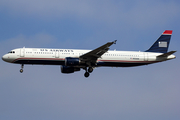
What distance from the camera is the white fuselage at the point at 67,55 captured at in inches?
2013

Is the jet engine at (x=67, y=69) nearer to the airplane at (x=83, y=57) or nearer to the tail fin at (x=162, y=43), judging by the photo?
the airplane at (x=83, y=57)

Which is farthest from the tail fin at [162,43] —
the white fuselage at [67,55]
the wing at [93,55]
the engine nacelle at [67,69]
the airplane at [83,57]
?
the engine nacelle at [67,69]

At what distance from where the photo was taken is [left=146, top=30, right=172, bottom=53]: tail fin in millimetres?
56375

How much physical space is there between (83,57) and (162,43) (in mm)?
14565

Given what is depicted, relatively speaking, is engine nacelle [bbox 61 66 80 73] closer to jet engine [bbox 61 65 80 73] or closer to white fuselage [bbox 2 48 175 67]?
jet engine [bbox 61 65 80 73]

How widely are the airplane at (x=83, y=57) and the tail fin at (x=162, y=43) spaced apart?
93 centimetres

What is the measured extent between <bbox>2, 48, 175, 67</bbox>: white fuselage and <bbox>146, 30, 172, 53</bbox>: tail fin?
2.19 meters

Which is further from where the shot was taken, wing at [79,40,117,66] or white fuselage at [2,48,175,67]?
white fuselage at [2,48,175,67]

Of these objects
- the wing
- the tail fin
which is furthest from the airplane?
the tail fin

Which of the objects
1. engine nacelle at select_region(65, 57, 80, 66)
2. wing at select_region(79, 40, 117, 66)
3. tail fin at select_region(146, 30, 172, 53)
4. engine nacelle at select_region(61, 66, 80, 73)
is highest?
tail fin at select_region(146, 30, 172, 53)

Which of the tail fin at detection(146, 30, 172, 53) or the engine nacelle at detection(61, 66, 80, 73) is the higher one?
the tail fin at detection(146, 30, 172, 53)

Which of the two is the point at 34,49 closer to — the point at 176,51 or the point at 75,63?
the point at 75,63

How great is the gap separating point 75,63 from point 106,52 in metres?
5.47

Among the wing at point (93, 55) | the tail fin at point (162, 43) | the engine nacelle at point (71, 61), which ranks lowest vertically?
the engine nacelle at point (71, 61)
